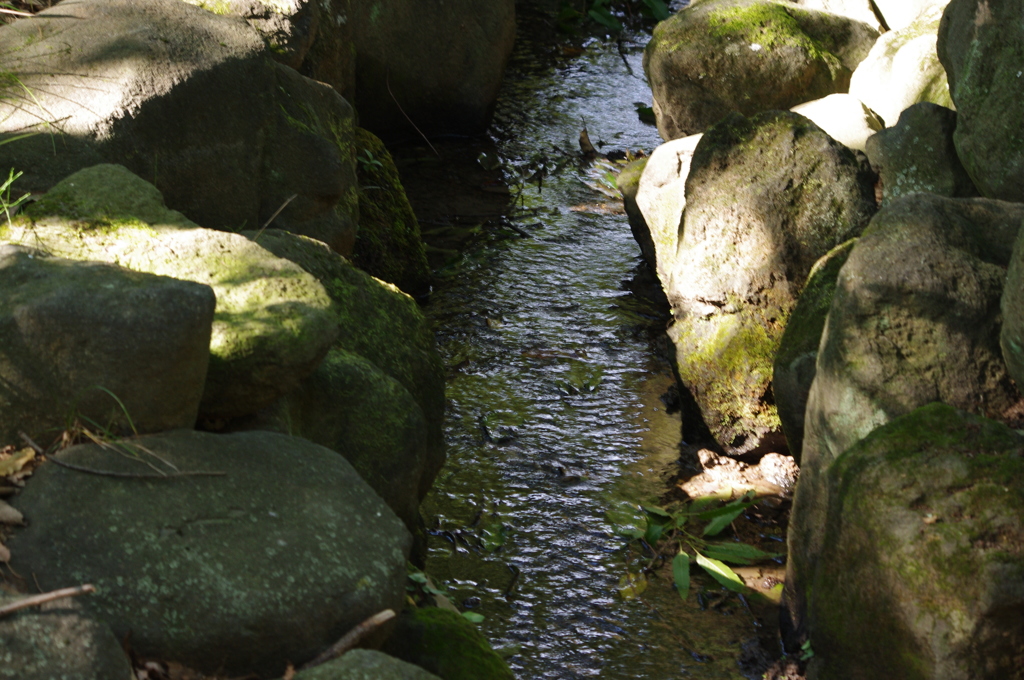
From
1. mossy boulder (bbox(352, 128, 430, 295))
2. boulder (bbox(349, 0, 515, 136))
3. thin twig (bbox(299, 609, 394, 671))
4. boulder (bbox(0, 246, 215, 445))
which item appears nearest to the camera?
thin twig (bbox(299, 609, 394, 671))

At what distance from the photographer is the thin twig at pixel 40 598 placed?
194cm

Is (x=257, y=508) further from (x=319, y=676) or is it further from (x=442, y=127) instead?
(x=442, y=127)

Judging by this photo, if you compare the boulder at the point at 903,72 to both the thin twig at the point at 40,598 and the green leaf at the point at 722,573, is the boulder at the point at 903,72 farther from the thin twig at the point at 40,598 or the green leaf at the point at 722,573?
the thin twig at the point at 40,598

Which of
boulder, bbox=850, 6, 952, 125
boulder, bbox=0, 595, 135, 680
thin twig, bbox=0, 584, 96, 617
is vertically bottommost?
boulder, bbox=0, 595, 135, 680

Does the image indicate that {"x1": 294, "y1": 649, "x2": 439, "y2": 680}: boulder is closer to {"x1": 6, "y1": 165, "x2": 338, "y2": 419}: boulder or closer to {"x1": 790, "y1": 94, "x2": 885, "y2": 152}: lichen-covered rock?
{"x1": 6, "y1": 165, "x2": 338, "y2": 419}: boulder

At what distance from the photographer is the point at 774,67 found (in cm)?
707

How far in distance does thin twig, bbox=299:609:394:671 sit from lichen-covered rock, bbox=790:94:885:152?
4691 mm

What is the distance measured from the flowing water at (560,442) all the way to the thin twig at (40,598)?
2315mm

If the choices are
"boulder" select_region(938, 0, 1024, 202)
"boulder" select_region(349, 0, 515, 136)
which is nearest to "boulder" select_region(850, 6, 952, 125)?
"boulder" select_region(938, 0, 1024, 202)

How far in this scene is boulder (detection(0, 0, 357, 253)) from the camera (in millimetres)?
3414

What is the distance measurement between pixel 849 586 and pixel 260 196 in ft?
9.22

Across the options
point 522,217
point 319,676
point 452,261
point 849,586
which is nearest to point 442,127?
point 522,217

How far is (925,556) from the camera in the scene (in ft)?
9.82

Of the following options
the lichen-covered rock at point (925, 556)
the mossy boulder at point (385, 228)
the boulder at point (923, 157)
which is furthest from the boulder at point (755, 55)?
the lichen-covered rock at point (925, 556)
